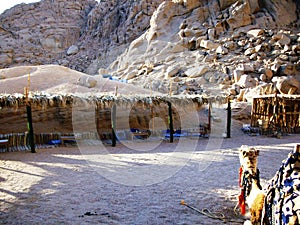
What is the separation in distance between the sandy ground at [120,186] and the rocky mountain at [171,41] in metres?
5.74

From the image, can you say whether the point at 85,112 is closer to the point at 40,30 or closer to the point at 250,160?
the point at 250,160

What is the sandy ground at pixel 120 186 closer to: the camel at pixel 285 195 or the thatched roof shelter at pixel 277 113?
the camel at pixel 285 195

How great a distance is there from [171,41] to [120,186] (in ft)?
79.1

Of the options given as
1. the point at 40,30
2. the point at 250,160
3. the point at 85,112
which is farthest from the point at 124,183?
the point at 40,30

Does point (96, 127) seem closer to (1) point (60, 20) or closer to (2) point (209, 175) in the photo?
(2) point (209, 175)

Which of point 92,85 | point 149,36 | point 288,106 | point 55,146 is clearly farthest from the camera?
point 149,36

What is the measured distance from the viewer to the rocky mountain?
835 inches

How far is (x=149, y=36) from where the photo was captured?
2934cm

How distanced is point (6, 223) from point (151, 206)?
203cm

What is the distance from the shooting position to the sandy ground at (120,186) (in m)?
4.01

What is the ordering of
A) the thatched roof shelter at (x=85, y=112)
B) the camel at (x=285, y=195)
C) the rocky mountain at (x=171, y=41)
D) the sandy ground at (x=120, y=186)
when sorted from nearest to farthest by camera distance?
the camel at (x=285, y=195)
the sandy ground at (x=120, y=186)
the thatched roof shelter at (x=85, y=112)
the rocky mountain at (x=171, y=41)

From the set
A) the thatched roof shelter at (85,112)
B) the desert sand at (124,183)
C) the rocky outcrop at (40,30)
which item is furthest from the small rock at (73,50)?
the desert sand at (124,183)

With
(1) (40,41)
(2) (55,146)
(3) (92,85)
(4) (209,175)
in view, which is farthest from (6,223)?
(1) (40,41)

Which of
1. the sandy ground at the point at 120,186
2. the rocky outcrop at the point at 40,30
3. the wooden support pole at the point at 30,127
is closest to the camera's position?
the sandy ground at the point at 120,186
